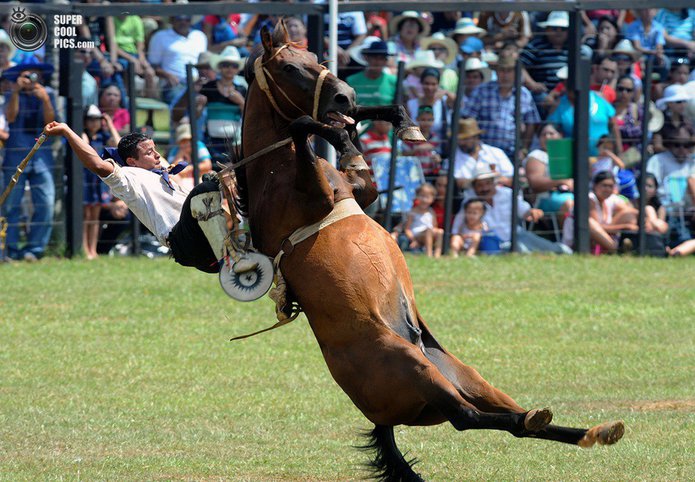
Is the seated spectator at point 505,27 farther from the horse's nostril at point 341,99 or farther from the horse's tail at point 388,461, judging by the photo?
the horse's nostril at point 341,99

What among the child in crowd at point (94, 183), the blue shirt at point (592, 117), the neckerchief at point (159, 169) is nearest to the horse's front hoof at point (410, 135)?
the neckerchief at point (159, 169)

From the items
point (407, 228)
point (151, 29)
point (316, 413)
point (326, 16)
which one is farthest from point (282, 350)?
point (151, 29)

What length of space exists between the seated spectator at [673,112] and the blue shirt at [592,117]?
0.63 metres

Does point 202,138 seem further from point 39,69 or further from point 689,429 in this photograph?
point 689,429

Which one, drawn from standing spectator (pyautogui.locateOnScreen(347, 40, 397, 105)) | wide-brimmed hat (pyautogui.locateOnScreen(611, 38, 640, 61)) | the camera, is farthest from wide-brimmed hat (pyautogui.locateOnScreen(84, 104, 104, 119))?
wide-brimmed hat (pyautogui.locateOnScreen(611, 38, 640, 61))

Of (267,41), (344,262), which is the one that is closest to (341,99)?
(267,41)

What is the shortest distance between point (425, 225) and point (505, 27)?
10.3 feet

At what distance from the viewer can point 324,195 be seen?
610 centimetres

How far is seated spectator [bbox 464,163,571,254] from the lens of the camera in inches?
589

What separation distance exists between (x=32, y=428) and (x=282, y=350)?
10.6 ft

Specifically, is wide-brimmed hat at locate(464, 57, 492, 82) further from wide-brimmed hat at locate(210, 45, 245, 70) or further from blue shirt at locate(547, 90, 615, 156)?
A: wide-brimmed hat at locate(210, 45, 245, 70)

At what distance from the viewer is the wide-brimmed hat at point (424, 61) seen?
1524cm

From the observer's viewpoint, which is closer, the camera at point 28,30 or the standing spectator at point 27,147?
the camera at point 28,30

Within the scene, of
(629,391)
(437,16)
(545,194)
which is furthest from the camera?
(437,16)
